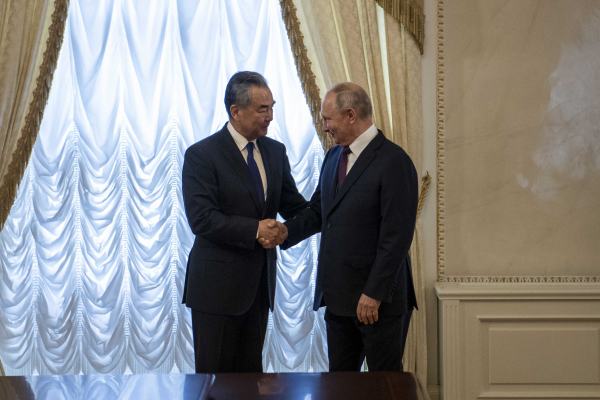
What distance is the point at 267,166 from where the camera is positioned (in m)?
2.33

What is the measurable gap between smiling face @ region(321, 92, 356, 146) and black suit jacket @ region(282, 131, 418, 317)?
10cm

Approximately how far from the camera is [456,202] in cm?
293

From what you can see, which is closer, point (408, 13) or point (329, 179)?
point (329, 179)

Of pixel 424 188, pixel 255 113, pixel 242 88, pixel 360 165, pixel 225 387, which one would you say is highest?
pixel 242 88

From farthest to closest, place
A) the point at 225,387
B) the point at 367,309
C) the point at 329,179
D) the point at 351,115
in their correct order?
the point at 329,179 < the point at 351,115 < the point at 367,309 < the point at 225,387

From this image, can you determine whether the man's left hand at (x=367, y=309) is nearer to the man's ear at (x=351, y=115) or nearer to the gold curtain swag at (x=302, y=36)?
the man's ear at (x=351, y=115)

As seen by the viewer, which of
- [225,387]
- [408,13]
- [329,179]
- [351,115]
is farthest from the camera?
[408,13]

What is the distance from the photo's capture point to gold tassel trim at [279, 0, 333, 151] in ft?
9.29

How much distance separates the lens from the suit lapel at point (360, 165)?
6.66 feet

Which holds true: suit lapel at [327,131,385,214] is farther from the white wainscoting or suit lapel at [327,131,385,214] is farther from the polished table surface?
the white wainscoting

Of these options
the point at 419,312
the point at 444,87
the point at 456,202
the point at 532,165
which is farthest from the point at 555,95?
the point at 419,312

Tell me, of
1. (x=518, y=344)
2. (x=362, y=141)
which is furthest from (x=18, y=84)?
(x=518, y=344)

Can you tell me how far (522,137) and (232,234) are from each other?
5.71 ft

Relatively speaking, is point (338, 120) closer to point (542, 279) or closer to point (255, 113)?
point (255, 113)
